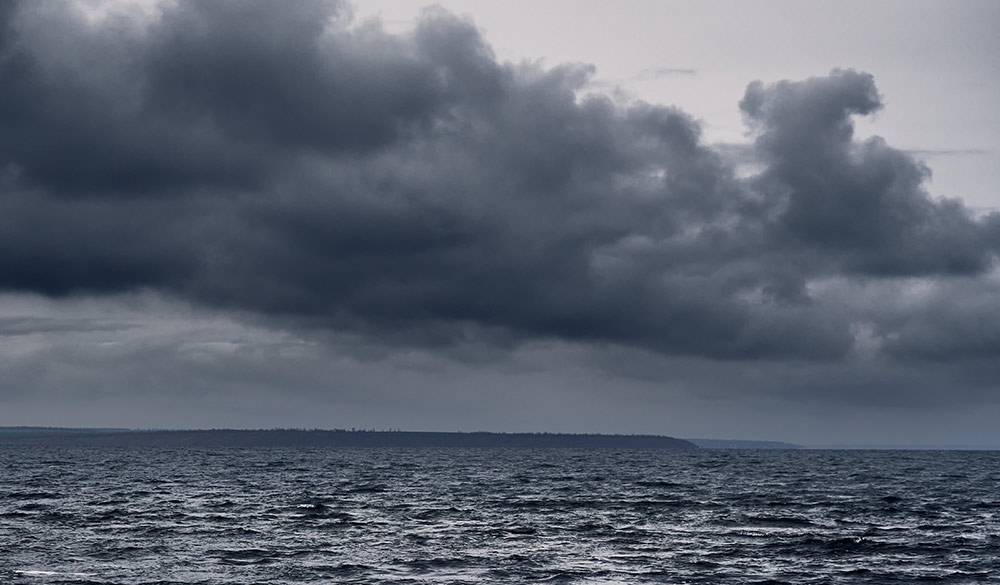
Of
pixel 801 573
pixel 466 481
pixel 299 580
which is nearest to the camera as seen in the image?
pixel 299 580

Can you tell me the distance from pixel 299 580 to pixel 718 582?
16292 mm

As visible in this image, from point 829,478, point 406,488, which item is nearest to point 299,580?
point 406,488

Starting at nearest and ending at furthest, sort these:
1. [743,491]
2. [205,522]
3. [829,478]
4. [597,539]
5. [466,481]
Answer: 1. [597,539]
2. [205,522]
3. [743,491]
4. [466,481]
5. [829,478]

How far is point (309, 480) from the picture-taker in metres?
116

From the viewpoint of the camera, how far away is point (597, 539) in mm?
53469

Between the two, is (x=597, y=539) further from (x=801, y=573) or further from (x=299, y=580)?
(x=299, y=580)

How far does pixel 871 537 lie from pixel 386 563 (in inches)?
1076

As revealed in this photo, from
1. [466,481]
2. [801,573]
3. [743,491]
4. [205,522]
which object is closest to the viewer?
[801,573]

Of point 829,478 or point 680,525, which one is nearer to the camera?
point 680,525

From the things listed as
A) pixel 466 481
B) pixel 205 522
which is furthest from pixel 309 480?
pixel 205 522

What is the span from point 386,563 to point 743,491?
58.9 metres

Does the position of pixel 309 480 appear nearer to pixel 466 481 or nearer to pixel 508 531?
pixel 466 481

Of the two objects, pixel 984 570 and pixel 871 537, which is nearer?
pixel 984 570

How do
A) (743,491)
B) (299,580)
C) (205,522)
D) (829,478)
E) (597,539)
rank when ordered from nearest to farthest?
(299,580) → (597,539) → (205,522) → (743,491) → (829,478)
